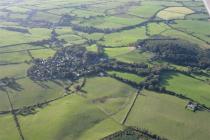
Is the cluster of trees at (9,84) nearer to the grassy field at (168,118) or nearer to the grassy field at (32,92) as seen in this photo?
the grassy field at (32,92)

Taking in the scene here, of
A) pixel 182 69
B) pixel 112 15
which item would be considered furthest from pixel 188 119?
pixel 112 15

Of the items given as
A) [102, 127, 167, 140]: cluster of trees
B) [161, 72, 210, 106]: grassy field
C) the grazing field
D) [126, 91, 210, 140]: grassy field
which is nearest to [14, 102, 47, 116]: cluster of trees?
[102, 127, 167, 140]: cluster of trees

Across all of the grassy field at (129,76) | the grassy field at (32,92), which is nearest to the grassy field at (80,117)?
the grassy field at (32,92)

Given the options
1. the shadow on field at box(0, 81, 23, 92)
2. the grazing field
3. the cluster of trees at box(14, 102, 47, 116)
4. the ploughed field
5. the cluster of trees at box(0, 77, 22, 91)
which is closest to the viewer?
the ploughed field

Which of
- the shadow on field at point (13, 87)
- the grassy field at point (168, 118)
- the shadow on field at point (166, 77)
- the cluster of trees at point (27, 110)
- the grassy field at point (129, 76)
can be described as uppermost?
the shadow on field at point (13, 87)

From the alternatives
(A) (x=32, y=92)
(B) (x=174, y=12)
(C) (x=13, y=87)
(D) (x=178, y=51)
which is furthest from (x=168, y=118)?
(B) (x=174, y=12)

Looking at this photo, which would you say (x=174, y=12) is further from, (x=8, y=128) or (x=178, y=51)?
(x=8, y=128)

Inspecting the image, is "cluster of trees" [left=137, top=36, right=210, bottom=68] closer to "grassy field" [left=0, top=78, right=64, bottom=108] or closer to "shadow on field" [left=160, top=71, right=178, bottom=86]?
"shadow on field" [left=160, top=71, right=178, bottom=86]
